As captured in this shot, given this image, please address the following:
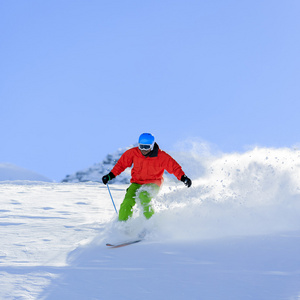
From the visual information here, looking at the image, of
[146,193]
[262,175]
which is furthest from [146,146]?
[262,175]

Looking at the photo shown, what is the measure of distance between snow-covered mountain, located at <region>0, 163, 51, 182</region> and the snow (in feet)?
85.0

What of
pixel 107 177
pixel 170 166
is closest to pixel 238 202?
pixel 170 166

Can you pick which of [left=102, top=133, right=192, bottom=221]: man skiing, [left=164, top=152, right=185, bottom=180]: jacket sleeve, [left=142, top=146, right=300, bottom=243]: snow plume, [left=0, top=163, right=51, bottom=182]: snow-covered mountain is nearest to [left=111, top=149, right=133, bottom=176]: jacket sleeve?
[left=102, top=133, right=192, bottom=221]: man skiing

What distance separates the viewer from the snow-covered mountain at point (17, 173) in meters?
33.2

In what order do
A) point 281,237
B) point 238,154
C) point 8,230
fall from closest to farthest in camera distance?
point 281,237, point 8,230, point 238,154

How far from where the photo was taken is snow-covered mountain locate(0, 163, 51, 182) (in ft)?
109

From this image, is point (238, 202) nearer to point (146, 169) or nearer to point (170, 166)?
point (170, 166)

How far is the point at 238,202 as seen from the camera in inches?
235

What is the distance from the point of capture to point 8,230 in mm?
6062

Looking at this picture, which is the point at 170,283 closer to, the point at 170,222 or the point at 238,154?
the point at 170,222

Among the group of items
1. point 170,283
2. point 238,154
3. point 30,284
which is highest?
point 238,154

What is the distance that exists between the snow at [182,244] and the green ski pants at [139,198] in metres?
0.15

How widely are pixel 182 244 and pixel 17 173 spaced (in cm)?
3261

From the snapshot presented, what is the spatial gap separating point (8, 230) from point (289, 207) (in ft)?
15.0
